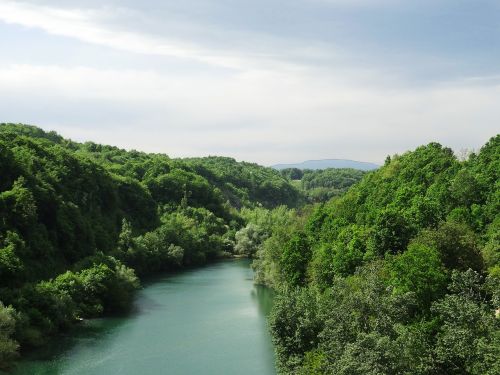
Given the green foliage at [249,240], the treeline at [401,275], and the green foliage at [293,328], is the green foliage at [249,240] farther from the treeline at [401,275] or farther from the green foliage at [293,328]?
the green foliage at [293,328]

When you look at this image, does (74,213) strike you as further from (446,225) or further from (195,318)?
(446,225)

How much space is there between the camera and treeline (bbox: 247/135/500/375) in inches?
1103

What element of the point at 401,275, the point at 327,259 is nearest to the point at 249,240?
the point at 327,259

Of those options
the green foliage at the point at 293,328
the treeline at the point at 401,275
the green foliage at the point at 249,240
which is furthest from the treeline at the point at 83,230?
the treeline at the point at 401,275

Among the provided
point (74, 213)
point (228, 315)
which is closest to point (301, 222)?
point (228, 315)

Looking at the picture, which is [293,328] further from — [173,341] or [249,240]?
[249,240]

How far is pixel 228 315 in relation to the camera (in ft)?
209

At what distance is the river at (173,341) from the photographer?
45.2m

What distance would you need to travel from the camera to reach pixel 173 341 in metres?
53.2

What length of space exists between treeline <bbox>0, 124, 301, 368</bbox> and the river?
2.79 metres

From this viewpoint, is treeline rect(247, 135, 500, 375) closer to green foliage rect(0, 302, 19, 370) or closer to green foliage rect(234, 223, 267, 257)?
green foliage rect(0, 302, 19, 370)

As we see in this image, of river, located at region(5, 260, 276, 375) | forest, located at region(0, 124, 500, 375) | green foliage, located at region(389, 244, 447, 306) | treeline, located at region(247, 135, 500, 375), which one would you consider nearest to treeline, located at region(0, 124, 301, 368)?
forest, located at region(0, 124, 500, 375)

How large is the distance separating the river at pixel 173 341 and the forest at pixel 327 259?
2.59 m

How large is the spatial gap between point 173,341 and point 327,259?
57.0ft
